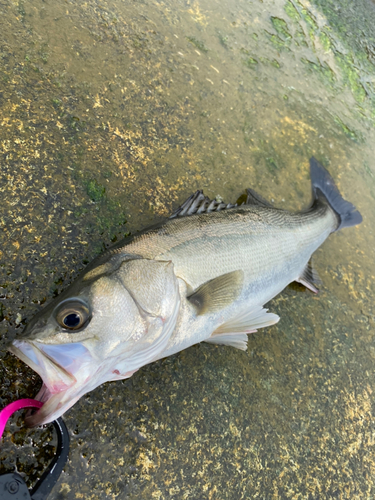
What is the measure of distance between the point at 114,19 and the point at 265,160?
1919 mm

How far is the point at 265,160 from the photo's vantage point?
3.39m

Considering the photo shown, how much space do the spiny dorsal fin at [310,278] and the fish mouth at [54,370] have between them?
2.08m

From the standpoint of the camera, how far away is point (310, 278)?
9.82 feet

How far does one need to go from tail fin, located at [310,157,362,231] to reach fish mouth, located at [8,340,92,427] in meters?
2.89

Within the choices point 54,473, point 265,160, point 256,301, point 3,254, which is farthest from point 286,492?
point 265,160

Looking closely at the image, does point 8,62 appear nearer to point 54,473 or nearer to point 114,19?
point 114,19

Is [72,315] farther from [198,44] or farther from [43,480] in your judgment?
[198,44]

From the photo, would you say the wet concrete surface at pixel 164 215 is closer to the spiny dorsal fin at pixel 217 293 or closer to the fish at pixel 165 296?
the fish at pixel 165 296

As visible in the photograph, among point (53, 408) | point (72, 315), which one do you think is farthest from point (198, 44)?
point (53, 408)

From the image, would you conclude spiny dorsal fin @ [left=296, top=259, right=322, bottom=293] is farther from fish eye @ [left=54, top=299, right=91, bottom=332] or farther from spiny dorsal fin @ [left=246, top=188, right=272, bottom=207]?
fish eye @ [left=54, top=299, right=91, bottom=332]

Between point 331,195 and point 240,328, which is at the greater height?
point 331,195

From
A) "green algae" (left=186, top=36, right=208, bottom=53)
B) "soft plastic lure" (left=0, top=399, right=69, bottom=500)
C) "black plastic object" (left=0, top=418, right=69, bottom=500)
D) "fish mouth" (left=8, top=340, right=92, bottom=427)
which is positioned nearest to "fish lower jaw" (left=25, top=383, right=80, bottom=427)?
"fish mouth" (left=8, top=340, right=92, bottom=427)

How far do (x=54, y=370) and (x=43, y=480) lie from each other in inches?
27.2

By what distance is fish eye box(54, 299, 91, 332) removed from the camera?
1.47m
